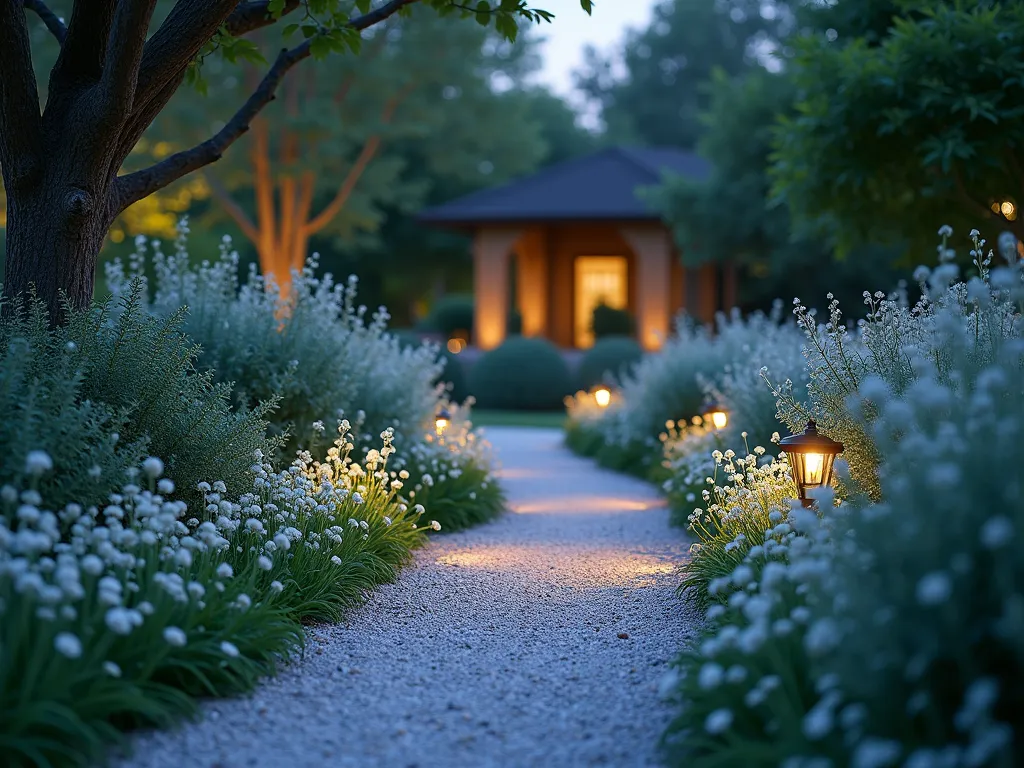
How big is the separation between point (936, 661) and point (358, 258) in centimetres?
3046

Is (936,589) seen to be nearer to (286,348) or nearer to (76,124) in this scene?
(76,124)

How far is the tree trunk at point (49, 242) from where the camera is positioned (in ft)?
17.4

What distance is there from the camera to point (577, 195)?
2350cm

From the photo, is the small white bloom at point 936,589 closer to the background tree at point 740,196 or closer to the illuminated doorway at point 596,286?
the background tree at point 740,196

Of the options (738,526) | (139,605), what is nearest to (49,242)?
(139,605)

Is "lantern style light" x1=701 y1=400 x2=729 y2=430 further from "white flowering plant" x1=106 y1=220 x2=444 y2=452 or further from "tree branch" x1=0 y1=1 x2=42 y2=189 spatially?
"tree branch" x1=0 y1=1 x2=42 y2=189

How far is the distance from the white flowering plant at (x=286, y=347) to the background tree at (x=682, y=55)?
125 ft

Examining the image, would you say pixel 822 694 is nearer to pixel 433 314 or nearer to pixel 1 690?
pixel 1 690

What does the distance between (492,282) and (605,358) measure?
4089 millimetres

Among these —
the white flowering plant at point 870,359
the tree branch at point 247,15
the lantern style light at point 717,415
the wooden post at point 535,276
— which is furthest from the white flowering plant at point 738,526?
the wooden post at point 535,276

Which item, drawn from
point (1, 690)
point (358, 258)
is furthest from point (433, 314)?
point (1, 690)

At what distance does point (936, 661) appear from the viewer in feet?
8.59

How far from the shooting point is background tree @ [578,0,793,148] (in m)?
44.9

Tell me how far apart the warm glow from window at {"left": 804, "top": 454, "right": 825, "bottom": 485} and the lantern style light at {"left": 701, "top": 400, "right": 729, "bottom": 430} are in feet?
12.0
